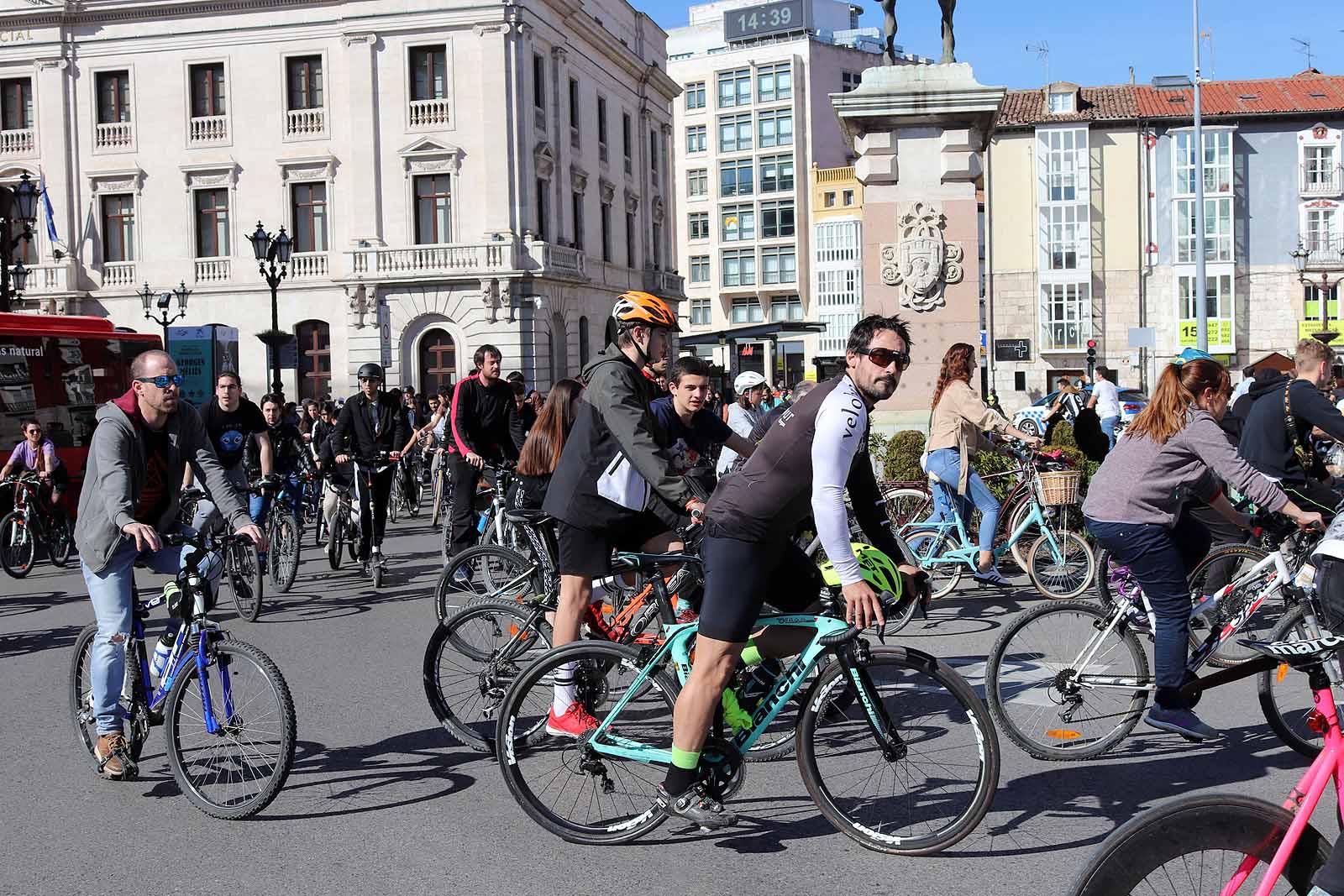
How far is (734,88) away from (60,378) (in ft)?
256

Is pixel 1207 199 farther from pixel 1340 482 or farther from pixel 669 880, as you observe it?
pixel 669 880

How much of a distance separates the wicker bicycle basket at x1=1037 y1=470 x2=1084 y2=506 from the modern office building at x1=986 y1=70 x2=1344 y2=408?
5201 centimetres

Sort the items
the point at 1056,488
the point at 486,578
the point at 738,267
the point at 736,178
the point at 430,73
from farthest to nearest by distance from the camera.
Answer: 1. the point at 736,178
2. the point at 738,267
3. the point at 430,73
4. the point at 1056,488
5. the point at 486,578

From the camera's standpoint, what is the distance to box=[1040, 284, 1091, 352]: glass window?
A: 6103 centimetres

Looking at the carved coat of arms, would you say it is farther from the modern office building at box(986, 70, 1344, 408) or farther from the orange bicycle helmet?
the modern office building at box(986, 70, 1344, 408)

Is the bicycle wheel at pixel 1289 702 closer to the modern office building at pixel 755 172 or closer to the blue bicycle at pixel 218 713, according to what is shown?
the blue bicycle at pixel 218 713

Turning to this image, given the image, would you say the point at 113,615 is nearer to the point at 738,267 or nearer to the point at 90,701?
the point at 90,701

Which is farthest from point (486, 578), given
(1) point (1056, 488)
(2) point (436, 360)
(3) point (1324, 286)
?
(3) point (1324, 286)

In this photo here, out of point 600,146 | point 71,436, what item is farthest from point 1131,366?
point 71,436

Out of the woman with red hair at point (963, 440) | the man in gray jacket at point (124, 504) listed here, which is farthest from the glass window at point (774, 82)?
the man in gray jacket at point (124, 504)

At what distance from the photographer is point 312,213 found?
145ft

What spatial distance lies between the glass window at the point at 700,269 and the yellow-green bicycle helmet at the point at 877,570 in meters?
86.8

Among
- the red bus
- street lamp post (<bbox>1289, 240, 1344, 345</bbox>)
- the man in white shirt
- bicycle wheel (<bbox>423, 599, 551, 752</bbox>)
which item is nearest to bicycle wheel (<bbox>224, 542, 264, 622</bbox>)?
bicycle wheel (<bbox>423, 599, 551, 752</bbox>)

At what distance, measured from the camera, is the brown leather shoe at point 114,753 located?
5879mm
